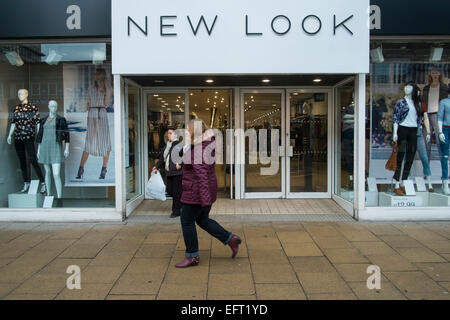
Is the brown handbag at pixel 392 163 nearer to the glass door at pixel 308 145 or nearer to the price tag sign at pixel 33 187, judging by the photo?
the glass door at pixel 308 145

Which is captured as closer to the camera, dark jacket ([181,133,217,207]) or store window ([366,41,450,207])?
dark jacket ([181,133,217,207])

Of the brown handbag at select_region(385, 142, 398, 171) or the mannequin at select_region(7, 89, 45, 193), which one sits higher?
the mannequin at select_region(7, 89, 45, 193)

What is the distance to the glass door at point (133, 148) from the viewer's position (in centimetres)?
732

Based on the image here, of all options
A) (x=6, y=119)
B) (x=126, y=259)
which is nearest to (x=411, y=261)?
(x=126, y=259)

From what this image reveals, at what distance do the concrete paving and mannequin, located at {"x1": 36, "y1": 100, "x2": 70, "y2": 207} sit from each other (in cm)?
116

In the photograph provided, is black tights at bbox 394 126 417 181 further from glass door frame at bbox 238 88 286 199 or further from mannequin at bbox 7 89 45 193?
mannequin at bbox 7 89 45 193

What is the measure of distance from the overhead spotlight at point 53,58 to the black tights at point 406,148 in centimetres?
676

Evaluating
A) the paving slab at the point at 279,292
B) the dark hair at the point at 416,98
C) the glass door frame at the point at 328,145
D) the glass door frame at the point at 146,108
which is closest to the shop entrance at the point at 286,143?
the glass door frame at the point at 328,145

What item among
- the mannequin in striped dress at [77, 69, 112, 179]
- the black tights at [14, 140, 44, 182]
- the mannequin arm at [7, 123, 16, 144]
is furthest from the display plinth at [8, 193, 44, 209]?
the mannequin in striped dress at [77, 69, 112, 179]

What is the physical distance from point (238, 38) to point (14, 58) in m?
4.40

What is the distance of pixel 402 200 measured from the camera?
705 cm

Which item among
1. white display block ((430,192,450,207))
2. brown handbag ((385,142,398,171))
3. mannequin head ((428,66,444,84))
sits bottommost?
white display block ((430,192,450,207))

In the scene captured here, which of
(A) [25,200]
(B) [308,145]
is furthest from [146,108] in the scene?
(B) [308,145]

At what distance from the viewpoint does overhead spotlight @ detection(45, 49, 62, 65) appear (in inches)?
275
